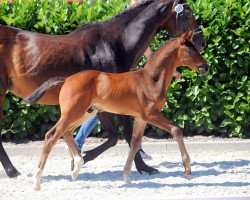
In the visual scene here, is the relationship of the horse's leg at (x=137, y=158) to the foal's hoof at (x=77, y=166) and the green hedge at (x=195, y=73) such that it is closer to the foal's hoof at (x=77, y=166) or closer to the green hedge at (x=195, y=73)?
the foal's hoof at (x=77, y=166)

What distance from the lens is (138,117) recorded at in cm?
763

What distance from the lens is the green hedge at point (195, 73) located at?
9.89 m

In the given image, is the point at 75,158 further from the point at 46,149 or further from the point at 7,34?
the point at 7,34

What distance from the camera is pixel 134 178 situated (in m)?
8.13

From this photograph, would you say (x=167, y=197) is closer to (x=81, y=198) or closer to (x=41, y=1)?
(x=81, y=198)

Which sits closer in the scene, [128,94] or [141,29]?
[128,94]

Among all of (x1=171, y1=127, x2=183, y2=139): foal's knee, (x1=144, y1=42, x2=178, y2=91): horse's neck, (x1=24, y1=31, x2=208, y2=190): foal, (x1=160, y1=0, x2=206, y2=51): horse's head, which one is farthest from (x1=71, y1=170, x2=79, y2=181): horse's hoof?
(x1=160, y1=0, x2=206, y2=51): horse's head

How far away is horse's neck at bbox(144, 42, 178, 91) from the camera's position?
7.61 m

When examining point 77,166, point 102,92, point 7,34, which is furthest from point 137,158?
point 7,34

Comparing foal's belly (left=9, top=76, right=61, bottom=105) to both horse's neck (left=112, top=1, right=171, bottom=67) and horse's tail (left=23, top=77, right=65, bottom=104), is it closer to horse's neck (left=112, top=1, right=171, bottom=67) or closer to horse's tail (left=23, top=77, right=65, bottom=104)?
horse's tail (left=23, top=77, right=65, bottom=104)

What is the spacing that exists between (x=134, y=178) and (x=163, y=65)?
4.40ft

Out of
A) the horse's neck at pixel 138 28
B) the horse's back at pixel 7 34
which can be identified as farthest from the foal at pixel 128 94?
the horse's back at pixel 7 34

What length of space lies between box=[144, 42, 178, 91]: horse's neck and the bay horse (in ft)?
2.30

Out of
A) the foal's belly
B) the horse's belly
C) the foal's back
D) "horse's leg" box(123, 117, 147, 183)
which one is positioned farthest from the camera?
the foal's belly
